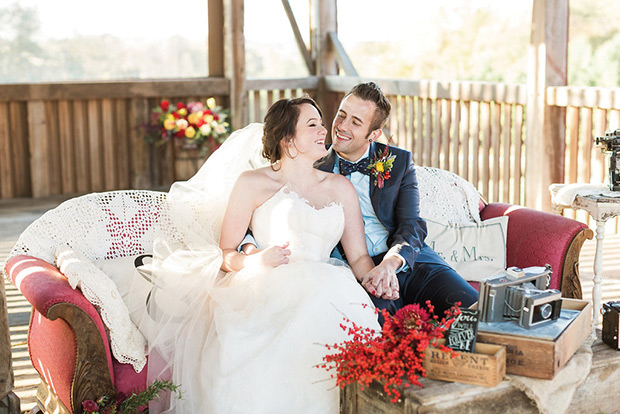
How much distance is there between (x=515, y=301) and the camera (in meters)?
2.36

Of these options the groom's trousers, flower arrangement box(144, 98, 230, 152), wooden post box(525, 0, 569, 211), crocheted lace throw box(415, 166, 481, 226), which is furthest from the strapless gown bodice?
flower arrangement box(144, 98, 230, 152)

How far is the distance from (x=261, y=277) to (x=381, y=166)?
749mm

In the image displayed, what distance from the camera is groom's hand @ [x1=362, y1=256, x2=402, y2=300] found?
2865mm

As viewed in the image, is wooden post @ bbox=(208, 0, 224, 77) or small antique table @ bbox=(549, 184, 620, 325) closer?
small antique table @ bbox=(549, 184, 620, 325)

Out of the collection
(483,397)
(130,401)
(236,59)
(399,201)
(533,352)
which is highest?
(236,59)

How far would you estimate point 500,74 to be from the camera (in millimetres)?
13734

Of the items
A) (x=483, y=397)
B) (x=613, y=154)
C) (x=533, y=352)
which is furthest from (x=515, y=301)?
(x=613, y=154)

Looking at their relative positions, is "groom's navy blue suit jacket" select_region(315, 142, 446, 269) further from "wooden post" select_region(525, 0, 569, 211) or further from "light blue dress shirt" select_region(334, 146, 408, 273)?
"wooden post" select_region(525, 0, 569, 211)

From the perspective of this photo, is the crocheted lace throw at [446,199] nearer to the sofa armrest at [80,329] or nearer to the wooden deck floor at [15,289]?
the wooden deck floor at [15,289]

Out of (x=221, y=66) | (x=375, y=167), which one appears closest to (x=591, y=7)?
(x=221, y=66)

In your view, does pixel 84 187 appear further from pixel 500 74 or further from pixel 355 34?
pixel 500 74

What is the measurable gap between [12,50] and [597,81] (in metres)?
9.18

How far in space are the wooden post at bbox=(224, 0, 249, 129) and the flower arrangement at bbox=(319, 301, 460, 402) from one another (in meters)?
5.08

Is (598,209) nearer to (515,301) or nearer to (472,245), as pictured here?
(472,245)
